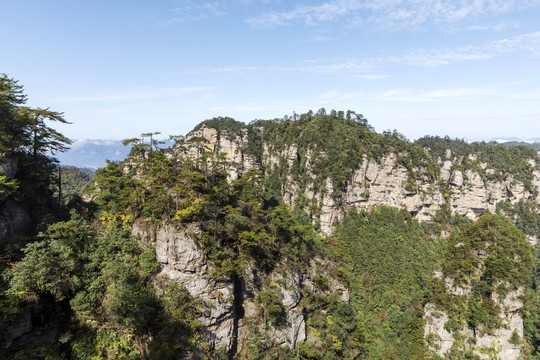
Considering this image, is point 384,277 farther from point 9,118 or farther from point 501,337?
point 9,118

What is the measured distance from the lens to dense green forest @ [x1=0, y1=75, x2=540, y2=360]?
17.4m

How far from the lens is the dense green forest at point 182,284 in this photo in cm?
1736

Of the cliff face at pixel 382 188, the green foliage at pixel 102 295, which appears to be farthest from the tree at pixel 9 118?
the cliff face at pixel 382 188

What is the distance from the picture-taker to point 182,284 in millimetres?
20891

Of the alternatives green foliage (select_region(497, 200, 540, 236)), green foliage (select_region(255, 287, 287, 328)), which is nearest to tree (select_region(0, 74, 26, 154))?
green foliage (select_region(255, 287, 287, 328))

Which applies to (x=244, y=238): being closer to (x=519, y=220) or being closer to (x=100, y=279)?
(x=100, y=279)

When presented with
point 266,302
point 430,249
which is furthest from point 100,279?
point 430,249

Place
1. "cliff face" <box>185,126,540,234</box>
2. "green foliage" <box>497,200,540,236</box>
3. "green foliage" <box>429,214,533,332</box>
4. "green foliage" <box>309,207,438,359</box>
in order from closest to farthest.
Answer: "green foliage" <box>429,214,533,332</box> < "green foliage" <box>309,207,438,359</box> < "cliff face" <box>185,126,540,234</box> < "green foliage" <box>497,200,540,236</box>

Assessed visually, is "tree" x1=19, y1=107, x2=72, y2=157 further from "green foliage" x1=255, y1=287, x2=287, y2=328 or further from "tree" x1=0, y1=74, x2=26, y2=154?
"green foliage" x1=255, y1=287, x2=287, y2=328

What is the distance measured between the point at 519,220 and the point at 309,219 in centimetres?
6505

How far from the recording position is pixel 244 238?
80.2ft

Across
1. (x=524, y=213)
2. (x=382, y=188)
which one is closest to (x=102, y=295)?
(x=382, y=188)

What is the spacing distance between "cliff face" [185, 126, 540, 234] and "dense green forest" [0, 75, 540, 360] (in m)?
12.4

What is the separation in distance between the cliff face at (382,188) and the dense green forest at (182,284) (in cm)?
1240
